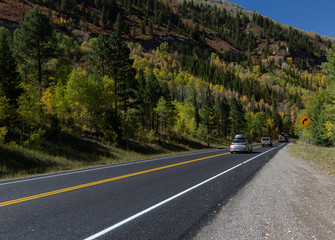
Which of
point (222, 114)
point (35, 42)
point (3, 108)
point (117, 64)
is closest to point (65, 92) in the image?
point (35, 42)

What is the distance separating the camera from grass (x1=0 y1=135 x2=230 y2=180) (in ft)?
46.9

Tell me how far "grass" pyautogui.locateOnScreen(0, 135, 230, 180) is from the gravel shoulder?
11.7 metres

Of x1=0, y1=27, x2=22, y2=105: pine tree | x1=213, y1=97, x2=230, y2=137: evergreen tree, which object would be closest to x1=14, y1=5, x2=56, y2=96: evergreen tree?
x1=0, y1=27, x2=22, y2=105: pine tree

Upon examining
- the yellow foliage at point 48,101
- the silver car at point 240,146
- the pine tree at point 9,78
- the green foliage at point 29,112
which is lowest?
the silver car at point 240,146

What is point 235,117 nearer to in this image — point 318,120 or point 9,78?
point 318,120

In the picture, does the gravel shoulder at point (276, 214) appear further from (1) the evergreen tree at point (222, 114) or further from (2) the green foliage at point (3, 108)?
(1) the evergreen tree at point (222, 114)

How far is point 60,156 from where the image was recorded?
18938 mm

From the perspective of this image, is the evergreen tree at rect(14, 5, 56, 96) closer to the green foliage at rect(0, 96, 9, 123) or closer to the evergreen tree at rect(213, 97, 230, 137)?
the green foliage at rect(0, 96, 9, 123)

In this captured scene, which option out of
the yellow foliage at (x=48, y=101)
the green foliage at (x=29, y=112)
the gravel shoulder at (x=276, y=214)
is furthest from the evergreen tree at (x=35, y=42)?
the gravel shoulder at (x=276, y=214)

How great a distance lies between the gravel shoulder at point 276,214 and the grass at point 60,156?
11.7 metres

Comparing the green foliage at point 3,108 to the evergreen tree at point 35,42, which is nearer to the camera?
the green foliage at point 3,108

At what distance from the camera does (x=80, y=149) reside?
2258 cm

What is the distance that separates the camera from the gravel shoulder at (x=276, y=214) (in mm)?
4090

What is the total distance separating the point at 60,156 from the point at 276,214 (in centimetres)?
1857
